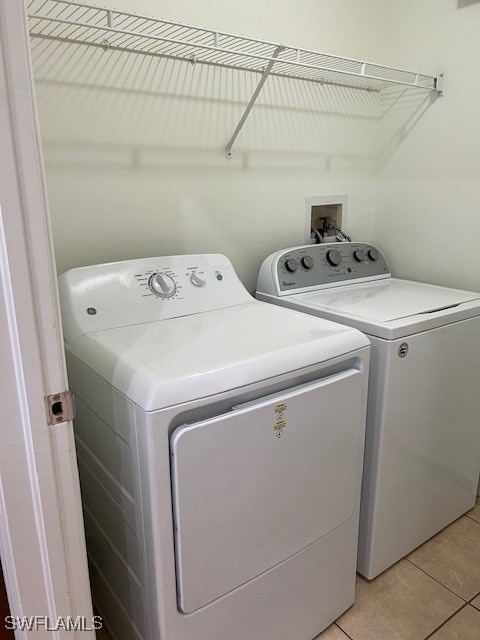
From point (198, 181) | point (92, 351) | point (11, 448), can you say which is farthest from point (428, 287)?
point (11, 448)

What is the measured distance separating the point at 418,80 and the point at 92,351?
5.82 ft

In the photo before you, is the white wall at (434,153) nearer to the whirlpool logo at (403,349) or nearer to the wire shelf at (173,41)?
the wire shelf at (173,41)

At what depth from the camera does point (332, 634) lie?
4.82 feet

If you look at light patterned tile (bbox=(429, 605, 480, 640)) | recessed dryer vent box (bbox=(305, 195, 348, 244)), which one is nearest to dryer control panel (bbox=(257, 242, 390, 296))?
recessed dryer vent box (bbox=(305, 195, 348, 244))

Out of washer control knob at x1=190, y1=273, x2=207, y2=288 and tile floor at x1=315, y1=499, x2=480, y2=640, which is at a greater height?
washer control knob at x1=190, y1=273, x2=207, y2=288

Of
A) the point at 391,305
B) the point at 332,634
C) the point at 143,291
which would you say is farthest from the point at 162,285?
the point at 332,634

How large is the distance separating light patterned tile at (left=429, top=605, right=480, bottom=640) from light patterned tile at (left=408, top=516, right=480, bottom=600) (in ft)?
0.22

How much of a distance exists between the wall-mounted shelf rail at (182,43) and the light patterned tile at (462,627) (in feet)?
5.84

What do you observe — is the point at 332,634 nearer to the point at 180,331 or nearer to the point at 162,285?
the point at 180,331

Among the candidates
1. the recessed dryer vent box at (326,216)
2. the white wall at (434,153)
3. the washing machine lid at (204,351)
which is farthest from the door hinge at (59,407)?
the white wall at (434,153)

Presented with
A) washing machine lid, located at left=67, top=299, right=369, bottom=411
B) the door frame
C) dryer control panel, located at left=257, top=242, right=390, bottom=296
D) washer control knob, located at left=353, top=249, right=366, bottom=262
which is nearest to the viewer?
the door frame

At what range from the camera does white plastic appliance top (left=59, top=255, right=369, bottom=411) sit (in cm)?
103

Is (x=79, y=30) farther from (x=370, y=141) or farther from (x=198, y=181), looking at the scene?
(x=370, y=141)

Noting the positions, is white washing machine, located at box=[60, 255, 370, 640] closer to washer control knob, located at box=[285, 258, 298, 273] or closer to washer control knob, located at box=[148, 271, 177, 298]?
washer control knob, located at box=[148, 271, 177, 298]
